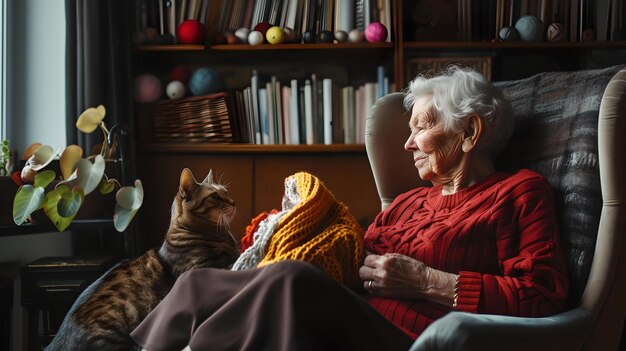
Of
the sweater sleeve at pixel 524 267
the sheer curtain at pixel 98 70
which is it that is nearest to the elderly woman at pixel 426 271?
the sweater sleeve at pixel 524 267

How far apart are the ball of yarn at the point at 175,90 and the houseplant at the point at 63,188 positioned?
693 mm

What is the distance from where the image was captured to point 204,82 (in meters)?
2.89

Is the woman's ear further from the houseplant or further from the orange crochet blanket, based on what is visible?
the houseplant

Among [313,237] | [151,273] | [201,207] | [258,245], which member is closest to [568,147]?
[313,237]

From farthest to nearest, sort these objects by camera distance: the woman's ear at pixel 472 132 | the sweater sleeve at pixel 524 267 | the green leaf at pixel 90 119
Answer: the green leaf at pixel 90 119
the woman's ear at pixel 472 132
the sweater sleeve at pixel 524 267

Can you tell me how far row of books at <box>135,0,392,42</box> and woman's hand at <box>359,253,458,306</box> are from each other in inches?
62.8

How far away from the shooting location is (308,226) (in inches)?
59.9

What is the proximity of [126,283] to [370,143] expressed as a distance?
716mm

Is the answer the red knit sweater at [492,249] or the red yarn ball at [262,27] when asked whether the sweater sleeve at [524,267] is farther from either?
the red yarn ball at [262,27]

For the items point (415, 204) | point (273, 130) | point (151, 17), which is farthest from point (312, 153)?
point (415, 204)

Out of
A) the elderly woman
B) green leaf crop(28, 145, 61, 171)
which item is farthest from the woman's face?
green leaf crop(28, 145, 61, 171)

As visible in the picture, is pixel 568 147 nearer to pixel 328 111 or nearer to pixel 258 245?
pixel 258 245

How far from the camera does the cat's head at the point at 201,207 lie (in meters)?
1.89

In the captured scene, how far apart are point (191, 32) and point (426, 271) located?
1729 mm
